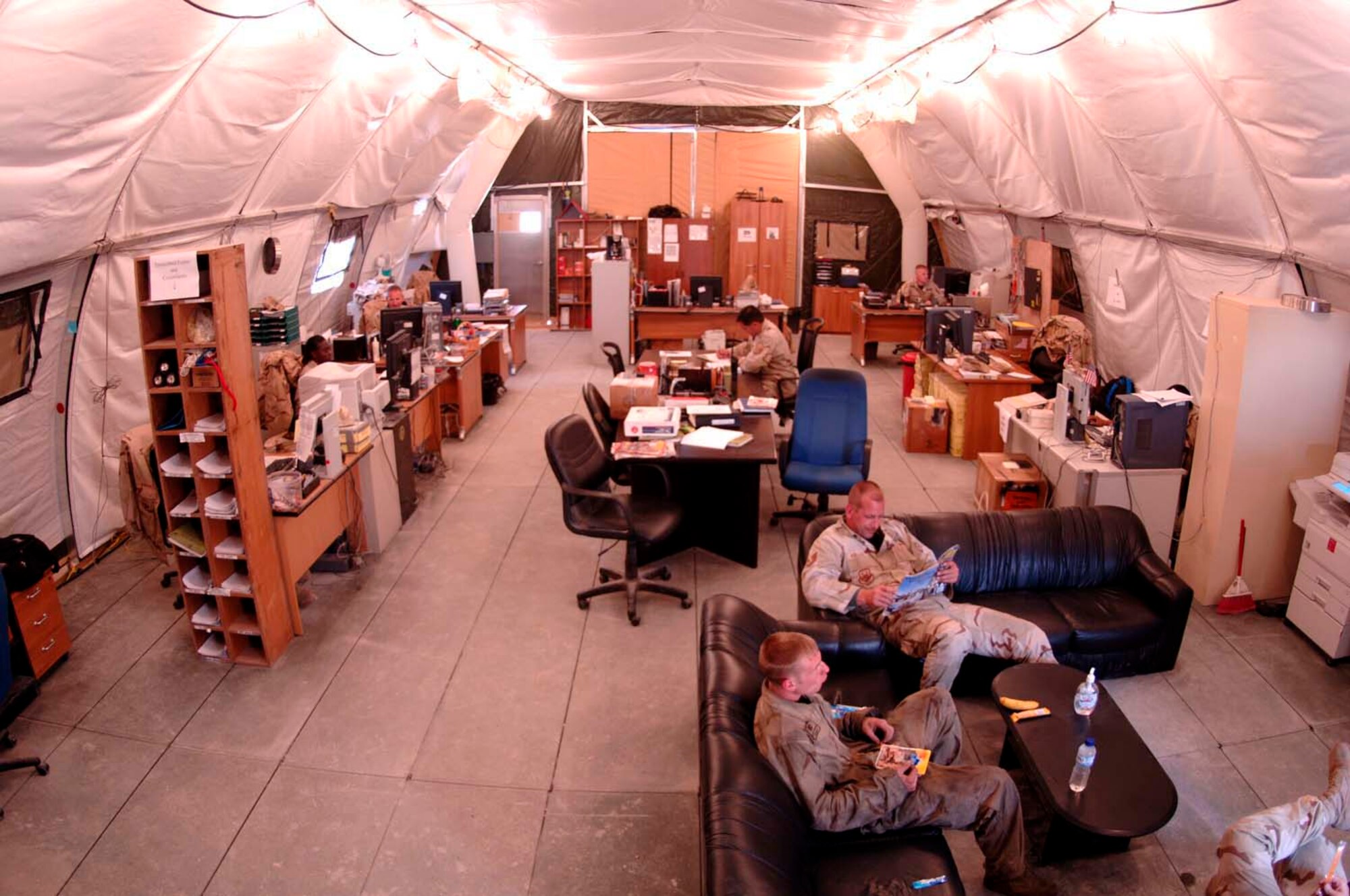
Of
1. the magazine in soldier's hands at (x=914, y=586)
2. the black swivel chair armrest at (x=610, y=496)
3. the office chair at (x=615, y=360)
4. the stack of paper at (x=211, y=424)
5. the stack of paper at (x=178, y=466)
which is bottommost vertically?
the magazine in soldier's hands at (x=914, y=586)

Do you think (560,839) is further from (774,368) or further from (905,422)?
(905,422)

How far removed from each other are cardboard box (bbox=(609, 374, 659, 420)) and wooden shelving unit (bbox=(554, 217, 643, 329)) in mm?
7636

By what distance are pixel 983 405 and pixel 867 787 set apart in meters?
Result: 5.79

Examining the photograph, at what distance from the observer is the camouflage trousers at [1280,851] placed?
2.87 m

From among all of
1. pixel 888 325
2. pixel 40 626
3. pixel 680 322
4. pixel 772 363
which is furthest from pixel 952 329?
pixel 40 626

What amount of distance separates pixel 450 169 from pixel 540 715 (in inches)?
404

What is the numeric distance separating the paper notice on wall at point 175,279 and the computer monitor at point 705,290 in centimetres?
790

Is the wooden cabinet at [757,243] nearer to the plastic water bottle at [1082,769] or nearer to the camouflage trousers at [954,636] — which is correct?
the camouflage trousers at [954,636]

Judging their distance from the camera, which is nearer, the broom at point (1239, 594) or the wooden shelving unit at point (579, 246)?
the broom at point (1239, 594)

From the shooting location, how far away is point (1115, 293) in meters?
8.33

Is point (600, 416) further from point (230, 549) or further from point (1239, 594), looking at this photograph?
point (1239, 594)

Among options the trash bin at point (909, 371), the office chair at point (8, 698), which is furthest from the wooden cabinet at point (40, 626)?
the trash bin at point (909, 371)

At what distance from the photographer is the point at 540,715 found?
4648 millimetres

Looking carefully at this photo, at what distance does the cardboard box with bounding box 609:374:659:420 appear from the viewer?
7.05m
